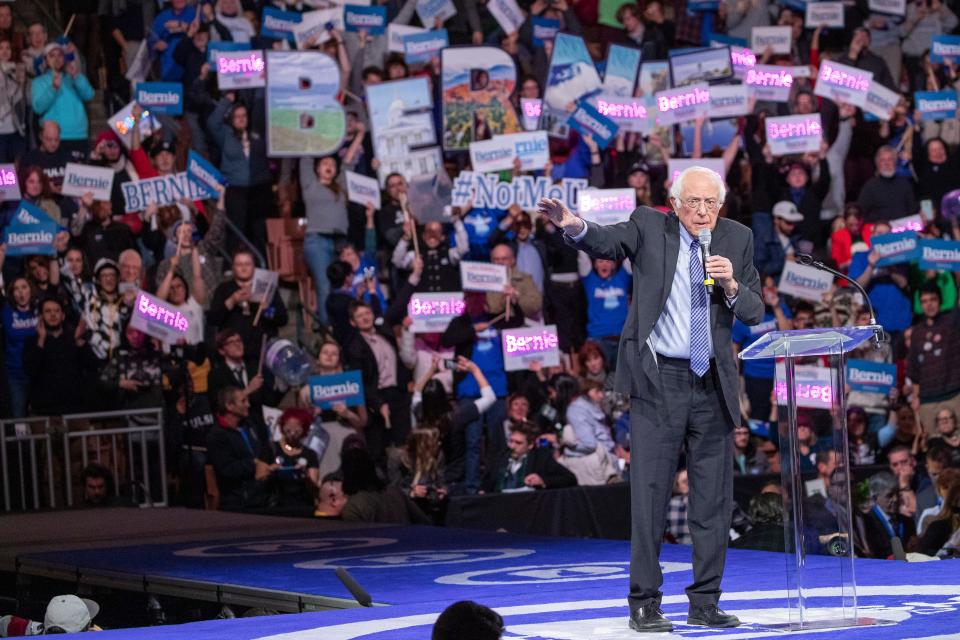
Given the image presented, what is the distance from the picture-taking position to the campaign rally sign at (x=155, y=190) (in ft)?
45.6

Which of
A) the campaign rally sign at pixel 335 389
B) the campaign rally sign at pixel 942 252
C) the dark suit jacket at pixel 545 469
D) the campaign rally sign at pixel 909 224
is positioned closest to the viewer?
the dark suit jacket at pixel 545 469

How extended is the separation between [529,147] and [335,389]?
3122 millimetres

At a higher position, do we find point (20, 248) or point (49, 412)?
point (20, 248)

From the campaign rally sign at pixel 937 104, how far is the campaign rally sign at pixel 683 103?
214cm

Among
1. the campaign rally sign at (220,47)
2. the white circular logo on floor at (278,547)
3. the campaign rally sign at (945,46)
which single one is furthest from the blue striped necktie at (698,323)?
the campaign rally sign at (945,46)

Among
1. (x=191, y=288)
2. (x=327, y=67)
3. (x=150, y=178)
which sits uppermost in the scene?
(x=327, y=67)

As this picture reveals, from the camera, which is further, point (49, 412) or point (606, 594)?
point (49, 412)

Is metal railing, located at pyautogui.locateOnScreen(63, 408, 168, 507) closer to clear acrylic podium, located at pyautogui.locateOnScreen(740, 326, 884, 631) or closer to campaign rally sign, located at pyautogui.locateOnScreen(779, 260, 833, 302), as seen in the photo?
campaign rally sign, located at pyautogui.locateOnScreen(779, 260, 833, 302)

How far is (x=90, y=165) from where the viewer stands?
14094 millimetres

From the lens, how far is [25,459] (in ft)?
42.5

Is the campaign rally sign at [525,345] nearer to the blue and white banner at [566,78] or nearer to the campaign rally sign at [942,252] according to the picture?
the blue and white banner at [566,78]

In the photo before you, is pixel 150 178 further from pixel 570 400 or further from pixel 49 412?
pixel 570 400

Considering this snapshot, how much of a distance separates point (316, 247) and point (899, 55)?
23.2 feet

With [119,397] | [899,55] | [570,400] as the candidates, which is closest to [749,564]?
[570,400]
